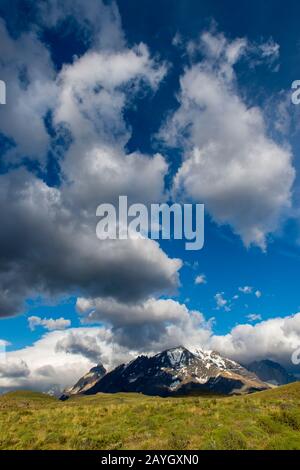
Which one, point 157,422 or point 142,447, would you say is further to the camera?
point 157,422

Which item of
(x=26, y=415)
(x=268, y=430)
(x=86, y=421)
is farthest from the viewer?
(x=26, y=415)

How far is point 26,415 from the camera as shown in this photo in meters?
35.9

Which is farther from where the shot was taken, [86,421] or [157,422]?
[86,421]
